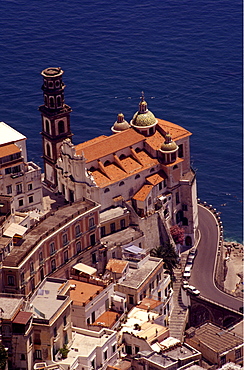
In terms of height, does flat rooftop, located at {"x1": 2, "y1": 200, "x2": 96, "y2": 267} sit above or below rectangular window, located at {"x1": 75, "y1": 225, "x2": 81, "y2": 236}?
above

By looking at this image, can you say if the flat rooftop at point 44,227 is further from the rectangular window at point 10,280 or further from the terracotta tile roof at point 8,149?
the terracotta tile roof at point 8,149

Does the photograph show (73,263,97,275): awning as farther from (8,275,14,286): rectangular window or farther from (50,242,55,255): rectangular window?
(8,275,14,286): rectangular window

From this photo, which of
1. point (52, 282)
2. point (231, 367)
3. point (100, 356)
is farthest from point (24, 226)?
point (231, 367)

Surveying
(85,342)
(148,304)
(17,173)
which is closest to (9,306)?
(85,342)

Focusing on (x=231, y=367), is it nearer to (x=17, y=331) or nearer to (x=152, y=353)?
(x=152, y=353)

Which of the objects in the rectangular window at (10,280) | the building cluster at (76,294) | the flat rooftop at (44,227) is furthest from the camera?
the flat rooftop at (44,227)

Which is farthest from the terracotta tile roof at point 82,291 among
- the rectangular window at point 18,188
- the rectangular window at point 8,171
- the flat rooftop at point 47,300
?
the rectangular window at point 8,171

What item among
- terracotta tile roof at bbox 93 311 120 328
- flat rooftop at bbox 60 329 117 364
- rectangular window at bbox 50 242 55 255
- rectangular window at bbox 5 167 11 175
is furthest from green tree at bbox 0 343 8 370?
rectangular window at bbox 5 167 11 175
